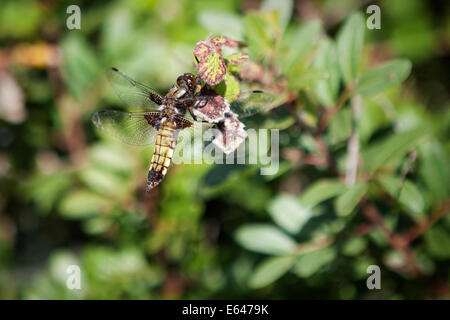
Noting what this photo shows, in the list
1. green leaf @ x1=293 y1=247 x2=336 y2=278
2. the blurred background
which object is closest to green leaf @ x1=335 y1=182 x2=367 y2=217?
the blurred background

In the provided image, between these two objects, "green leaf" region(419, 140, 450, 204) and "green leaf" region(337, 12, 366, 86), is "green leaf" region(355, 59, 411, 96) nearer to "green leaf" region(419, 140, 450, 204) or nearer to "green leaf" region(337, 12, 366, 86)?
"green leaf" region(337, 12, 366, 86)

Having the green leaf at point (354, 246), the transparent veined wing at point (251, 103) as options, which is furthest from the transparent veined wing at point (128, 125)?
the green leaf at point (354, 246)

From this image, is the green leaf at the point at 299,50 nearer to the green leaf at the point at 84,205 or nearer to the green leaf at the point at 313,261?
the green leaf at the point at 313,261

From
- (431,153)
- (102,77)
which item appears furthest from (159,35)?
(431,153)

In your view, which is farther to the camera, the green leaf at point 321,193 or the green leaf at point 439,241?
the green leaf at point 439,241
